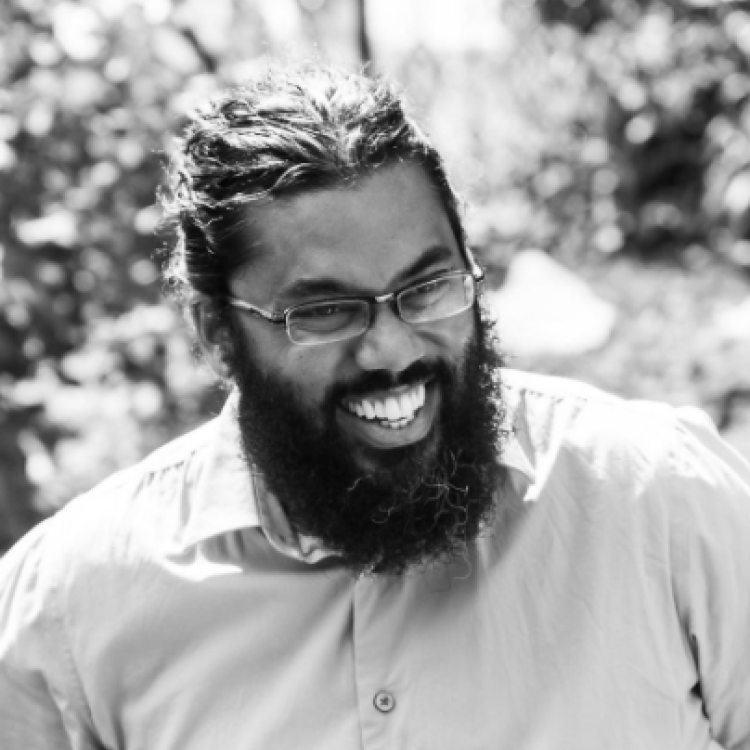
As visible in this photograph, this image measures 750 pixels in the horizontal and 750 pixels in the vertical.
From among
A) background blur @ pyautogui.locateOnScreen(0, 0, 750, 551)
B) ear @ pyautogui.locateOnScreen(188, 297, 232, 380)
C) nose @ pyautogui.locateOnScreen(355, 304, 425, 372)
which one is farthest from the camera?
background blur @ pyautogui.locateOnScreen(0, 0, 750, 551)

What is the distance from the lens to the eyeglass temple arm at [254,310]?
1.99 metres

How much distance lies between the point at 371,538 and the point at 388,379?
268mm

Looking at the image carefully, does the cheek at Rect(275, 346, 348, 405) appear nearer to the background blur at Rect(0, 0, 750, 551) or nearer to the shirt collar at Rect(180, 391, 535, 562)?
the shirt collar at Rect(180, 391, 535, 562)

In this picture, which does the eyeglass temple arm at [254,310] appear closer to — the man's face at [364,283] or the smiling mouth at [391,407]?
the man's face at [364,283]

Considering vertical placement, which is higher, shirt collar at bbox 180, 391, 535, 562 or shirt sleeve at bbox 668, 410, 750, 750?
shirt collar at bbox 180, 391, 535, 562

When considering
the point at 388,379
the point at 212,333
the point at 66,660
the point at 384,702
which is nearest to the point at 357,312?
the point at 388,379

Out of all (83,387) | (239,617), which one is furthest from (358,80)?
(83,387)

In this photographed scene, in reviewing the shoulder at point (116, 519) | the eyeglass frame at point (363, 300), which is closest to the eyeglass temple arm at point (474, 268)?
the eyeglass frame at point (363, 300)

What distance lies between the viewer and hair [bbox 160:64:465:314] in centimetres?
195

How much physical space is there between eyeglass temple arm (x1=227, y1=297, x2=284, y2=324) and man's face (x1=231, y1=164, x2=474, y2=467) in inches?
0.5

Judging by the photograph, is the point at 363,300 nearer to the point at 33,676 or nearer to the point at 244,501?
the point at 244,501

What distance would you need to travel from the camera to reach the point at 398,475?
2.00m

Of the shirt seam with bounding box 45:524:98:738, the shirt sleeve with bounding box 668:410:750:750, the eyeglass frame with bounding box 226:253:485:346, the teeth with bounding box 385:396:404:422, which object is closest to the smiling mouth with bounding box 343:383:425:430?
the teeth with bounding box 385:396:404:422

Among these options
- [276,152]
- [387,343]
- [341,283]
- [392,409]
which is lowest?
[392,409]
